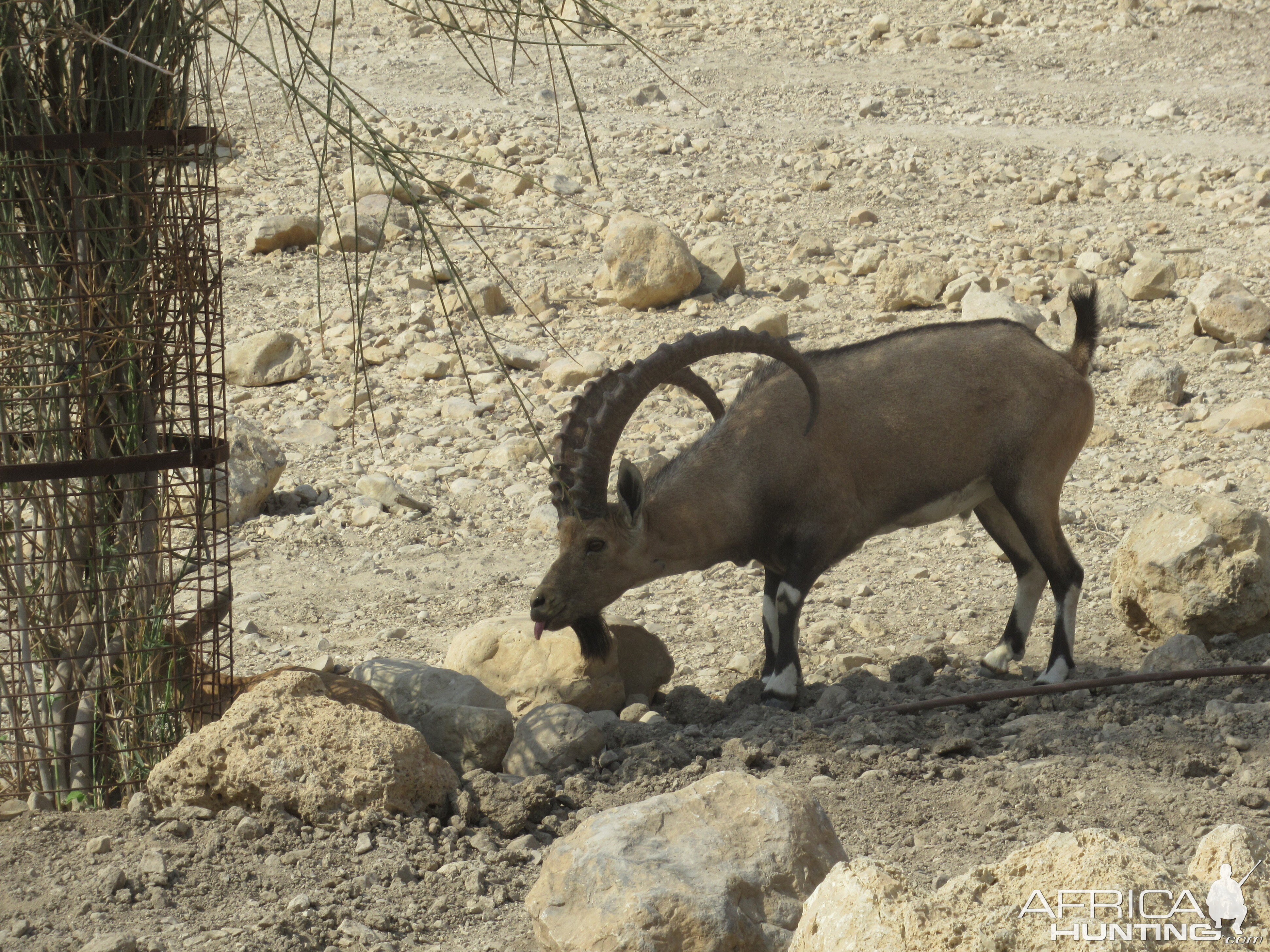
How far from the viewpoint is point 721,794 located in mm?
3232

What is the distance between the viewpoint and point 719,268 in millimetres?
11078

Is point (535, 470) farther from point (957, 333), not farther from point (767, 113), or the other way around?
point (767, 113)

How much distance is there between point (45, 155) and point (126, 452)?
0.90m

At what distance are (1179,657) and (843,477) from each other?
4.97ft

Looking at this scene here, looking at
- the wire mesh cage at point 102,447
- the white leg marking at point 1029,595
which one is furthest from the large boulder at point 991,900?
the white leg marking at point 1029,595

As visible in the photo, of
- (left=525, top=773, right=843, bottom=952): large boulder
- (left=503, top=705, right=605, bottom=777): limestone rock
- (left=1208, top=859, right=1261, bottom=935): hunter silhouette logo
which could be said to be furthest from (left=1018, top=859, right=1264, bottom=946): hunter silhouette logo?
(left=503, top=705, right=605, bottom=777): limestone rock

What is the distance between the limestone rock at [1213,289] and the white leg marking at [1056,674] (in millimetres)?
5001

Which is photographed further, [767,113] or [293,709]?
[767,113]

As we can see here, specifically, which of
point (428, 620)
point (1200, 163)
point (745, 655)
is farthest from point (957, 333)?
point (1200, 163)

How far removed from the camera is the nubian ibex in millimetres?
5711

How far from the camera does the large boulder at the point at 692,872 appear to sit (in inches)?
112

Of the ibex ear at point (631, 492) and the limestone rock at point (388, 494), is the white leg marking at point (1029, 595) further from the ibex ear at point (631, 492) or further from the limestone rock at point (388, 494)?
the limestone rock at point (388, 494)

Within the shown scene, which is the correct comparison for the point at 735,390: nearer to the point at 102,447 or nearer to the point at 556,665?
the point at 556,665

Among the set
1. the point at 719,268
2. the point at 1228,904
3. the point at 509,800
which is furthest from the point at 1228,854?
the point at 719,268
